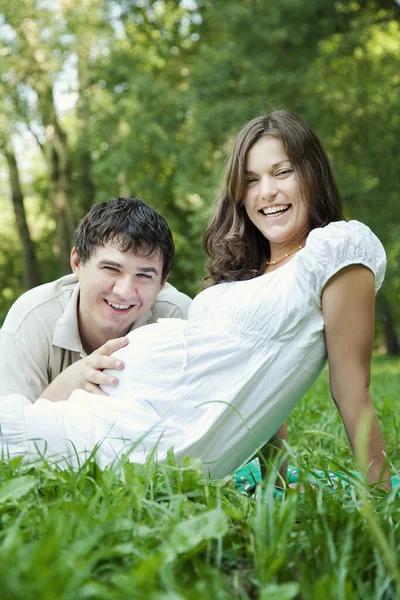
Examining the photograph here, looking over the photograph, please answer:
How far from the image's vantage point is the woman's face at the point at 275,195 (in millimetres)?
3088

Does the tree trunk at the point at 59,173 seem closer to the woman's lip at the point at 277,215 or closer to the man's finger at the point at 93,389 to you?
the woman's lip at the point at 277,215

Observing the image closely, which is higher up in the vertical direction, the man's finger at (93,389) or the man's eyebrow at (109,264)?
the man's eyebrow at (109,264)

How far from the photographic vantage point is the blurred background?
13312 mm

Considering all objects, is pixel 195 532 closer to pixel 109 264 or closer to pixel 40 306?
pixel 109 264

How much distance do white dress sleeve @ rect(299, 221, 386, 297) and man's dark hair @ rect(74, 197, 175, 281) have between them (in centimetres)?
71

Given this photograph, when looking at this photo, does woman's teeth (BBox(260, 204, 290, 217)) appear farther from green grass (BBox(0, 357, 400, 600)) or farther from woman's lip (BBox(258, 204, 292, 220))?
green grass (BBox(0, 357, 400, 600))

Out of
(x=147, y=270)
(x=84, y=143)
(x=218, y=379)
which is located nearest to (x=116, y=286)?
(x=147, y=270)

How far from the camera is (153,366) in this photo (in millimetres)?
2615

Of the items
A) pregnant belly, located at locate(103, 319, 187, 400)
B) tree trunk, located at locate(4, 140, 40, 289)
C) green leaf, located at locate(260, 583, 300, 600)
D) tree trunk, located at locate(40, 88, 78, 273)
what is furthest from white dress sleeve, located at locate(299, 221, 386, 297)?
tree trunk, located at locate(4, 140, 40, 289)

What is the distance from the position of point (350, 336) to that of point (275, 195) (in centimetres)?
81

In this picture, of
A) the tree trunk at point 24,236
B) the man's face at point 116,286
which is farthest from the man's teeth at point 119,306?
the tree trunk at point 24,236

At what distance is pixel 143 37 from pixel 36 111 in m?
3.38

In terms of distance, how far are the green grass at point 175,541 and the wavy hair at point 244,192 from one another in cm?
138

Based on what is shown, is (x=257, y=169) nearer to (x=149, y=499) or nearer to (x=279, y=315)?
(x=279, y=315)
